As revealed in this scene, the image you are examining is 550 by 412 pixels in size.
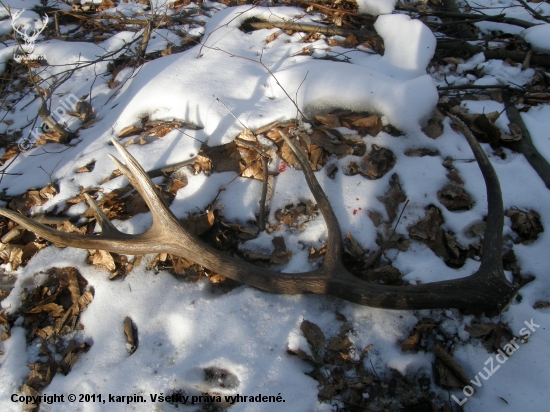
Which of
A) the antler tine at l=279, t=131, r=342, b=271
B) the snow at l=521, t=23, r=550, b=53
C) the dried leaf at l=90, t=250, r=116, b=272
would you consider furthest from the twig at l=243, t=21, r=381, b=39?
the dried leaf at l=90, t=250, r=116, b=272

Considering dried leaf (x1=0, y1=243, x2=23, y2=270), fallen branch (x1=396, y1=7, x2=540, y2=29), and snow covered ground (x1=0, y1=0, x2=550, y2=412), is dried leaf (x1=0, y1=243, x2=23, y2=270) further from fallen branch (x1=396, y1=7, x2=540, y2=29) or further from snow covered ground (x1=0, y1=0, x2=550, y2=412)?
fallen branch (x1=396, y1=7, x2=540, y2=29)

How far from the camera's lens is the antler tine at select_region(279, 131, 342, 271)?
7.09 feet

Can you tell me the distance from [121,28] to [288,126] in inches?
115

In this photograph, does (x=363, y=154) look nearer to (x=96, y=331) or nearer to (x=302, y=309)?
(x=302, y=309)

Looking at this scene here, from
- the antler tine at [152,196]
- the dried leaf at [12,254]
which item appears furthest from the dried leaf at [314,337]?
the dried leaf at [12,254]

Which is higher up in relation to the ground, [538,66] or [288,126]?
[538,66]

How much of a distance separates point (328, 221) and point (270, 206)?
1.52 feet

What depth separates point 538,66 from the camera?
10.3 feet

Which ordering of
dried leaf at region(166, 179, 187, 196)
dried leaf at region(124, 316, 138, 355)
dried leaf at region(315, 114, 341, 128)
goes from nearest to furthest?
dried leaf at region(124, 316, 138, 355) → dried leaf at region(166, 179, 187, 196) → dried leaf at region(315, 114, 341, 128)

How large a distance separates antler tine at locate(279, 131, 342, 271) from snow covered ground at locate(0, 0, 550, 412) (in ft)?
0.51

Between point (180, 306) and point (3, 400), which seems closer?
point (3, 400)

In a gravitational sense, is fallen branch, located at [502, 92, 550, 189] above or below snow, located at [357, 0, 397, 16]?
below

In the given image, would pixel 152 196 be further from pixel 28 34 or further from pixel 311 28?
pixel 28 34

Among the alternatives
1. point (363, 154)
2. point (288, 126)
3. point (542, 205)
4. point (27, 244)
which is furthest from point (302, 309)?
point (27, 244)
